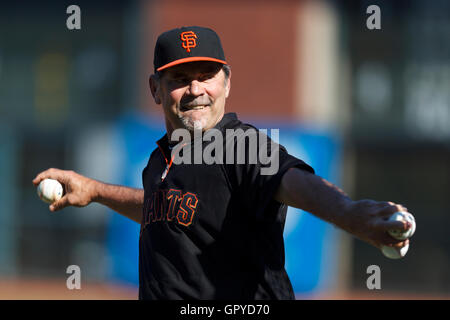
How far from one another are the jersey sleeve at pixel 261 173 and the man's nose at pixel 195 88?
41cm

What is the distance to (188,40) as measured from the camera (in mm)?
3453

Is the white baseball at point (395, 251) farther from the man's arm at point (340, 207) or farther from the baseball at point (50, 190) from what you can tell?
the baseball at point (50, 190)

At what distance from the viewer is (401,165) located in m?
16.1

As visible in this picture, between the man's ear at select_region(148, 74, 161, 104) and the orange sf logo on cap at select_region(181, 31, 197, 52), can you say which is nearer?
the orange sf logo on cap at select_region(181, 31, 197, 52)

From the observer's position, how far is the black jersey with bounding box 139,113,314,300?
315 cm

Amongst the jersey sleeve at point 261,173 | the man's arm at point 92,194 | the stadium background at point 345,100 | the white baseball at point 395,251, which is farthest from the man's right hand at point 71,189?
the stadium background at point 345,100

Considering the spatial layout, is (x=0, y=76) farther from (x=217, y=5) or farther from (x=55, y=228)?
(x=217, y=5)

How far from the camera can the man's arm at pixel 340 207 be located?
2.51 metres

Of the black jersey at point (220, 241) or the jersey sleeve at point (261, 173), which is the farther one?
the black jersey at point (220, 241)

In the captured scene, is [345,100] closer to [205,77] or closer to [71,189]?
[71,189]

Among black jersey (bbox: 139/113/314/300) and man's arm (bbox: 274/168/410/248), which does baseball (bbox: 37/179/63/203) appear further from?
man's arm (bbox: 274/168/410/248)

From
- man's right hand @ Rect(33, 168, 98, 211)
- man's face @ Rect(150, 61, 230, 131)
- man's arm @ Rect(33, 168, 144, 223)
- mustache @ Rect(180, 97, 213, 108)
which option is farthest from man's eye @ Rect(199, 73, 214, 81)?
man's right hand @ Rect(33, 168, 98, 211)

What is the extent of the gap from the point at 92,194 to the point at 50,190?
0.26m
